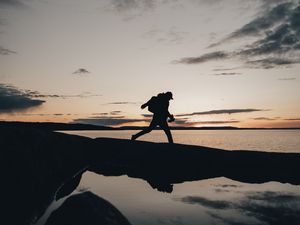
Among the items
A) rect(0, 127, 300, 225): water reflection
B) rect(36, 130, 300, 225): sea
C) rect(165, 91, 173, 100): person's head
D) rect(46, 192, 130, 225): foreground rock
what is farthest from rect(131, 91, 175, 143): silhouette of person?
rect(46, 192, 130, 225): foreground rock

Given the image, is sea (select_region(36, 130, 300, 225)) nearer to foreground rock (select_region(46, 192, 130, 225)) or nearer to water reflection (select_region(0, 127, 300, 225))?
water reflection (select_region(0, 127, 300, 225))

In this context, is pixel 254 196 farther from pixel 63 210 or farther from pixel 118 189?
pixel 63 210

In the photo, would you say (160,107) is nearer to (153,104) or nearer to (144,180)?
(153,104)

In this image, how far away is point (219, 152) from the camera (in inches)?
571

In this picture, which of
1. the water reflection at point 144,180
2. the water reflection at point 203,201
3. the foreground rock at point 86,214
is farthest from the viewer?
the water reflection at point 203,201

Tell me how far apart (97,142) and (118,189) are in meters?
5.08

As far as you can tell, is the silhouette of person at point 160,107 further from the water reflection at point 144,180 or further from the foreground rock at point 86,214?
the foreground rock at point 86,214

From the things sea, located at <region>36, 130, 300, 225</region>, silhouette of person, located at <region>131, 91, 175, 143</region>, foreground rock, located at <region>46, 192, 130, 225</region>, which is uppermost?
silhouette of person, located at <region>131, 91, 175, 143</region>

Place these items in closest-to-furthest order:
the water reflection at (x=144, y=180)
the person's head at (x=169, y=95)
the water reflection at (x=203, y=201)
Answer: the water reflection at (x=144, y=180) → the water reflection at (x=203, y=201) → the person's head at (x=169, y=95)

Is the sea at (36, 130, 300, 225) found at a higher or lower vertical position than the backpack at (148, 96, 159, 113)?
lower

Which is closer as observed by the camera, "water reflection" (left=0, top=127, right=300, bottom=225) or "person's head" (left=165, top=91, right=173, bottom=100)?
"water reflection" (left=0, top=127, right=300, bottom=225)

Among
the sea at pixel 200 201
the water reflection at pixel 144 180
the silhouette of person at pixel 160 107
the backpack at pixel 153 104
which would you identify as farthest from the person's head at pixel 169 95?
the sea at pixel 200 201

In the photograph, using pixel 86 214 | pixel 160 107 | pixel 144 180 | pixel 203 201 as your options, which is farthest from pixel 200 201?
pixel 160 107

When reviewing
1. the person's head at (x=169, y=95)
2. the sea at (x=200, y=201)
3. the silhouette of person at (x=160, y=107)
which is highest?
the person's head at (x=169, y=95)
